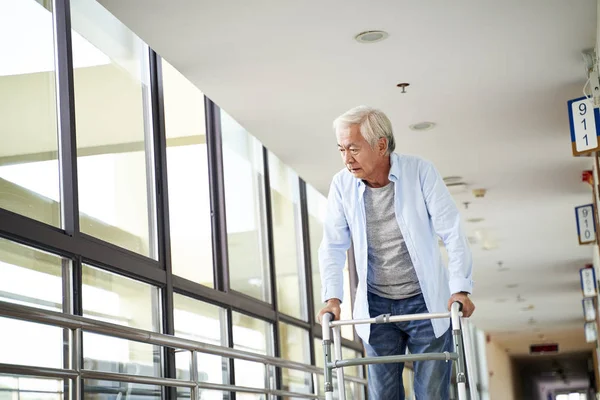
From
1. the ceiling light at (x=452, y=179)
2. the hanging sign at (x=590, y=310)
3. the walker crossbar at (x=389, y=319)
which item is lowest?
the walker crossbar at (x=389, y=319)

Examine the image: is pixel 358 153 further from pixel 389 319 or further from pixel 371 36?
pixel 371 36

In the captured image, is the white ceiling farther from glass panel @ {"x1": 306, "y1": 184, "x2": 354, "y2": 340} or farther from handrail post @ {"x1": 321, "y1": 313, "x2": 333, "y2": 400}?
handrail post @ {"x1": 321, "y1": 313, "x2": 333, "y2": 400}

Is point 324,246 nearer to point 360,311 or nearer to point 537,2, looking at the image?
point 360,311

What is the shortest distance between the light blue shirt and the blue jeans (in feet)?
0.15

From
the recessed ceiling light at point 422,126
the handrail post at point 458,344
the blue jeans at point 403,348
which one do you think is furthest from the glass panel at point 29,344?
the recessed ceiling light at point 422,126

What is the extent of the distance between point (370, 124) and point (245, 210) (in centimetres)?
370

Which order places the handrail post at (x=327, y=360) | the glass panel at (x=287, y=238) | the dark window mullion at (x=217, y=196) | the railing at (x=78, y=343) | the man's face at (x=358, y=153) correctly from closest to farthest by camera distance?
the railing at (x=78, y=343) < the handrail post at (x=327, y=360) < the man's face at (x=358, y=153) < the dark window mullion at (x=217, y=196) < the glass panel at (x=287, y=238)

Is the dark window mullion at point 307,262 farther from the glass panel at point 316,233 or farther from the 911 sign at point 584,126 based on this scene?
the 911 sign at point 584,126

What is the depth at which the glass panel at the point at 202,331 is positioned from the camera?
5031mm

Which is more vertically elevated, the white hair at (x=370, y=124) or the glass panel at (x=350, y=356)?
the white hair at (x=370, y=124)

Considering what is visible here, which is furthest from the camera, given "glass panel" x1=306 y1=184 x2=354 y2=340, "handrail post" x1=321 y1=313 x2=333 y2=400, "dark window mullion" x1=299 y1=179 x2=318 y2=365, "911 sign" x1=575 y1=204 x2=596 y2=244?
"glass panel" x1=306 y1=184 x2=354 y2=340

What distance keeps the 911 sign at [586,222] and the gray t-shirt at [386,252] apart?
5548 millimetres

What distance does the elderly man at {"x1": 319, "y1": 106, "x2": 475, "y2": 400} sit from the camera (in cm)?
290

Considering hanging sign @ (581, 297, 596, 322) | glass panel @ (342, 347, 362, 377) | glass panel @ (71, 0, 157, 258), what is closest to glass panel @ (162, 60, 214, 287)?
glass panel @ (71, 0, 157, 258)
